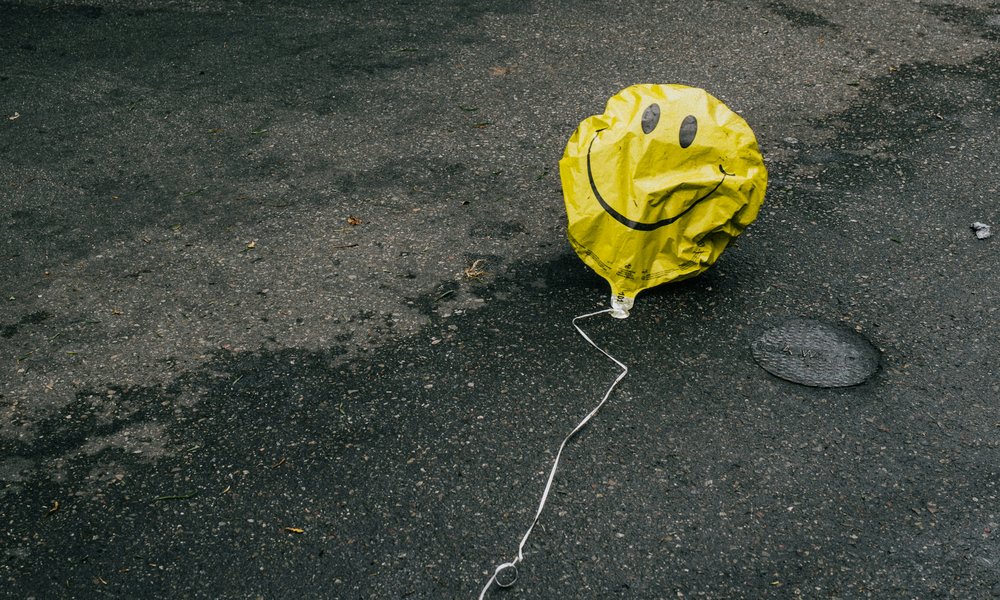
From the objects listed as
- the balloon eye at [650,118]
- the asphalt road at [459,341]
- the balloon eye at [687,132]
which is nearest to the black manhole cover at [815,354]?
the asphalt road at [459,341]

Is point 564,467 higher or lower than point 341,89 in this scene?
lower

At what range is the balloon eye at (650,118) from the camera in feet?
12.2

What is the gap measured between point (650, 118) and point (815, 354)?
124 centimetres

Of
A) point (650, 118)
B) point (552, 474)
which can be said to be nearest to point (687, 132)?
point (650, 118)

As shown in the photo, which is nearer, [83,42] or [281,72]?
[281,72]

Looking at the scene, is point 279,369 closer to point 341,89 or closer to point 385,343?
point 385,343

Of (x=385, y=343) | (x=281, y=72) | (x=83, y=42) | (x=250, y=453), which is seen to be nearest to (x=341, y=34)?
(x=281, y=72)

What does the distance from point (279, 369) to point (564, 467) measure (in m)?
1.32

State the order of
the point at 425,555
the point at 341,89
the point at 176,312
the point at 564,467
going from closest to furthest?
the point at 425,555 → the point at 564,467 → the point at 176,312 → the point at 341,89

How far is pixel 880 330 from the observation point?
3842 millimetres

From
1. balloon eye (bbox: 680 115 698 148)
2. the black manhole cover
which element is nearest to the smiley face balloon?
balloon eye (bbox: 680 115 698 148)

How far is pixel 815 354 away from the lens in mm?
3707

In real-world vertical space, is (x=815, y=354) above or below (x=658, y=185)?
below

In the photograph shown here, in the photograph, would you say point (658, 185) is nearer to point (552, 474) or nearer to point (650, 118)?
point (650, 118)
